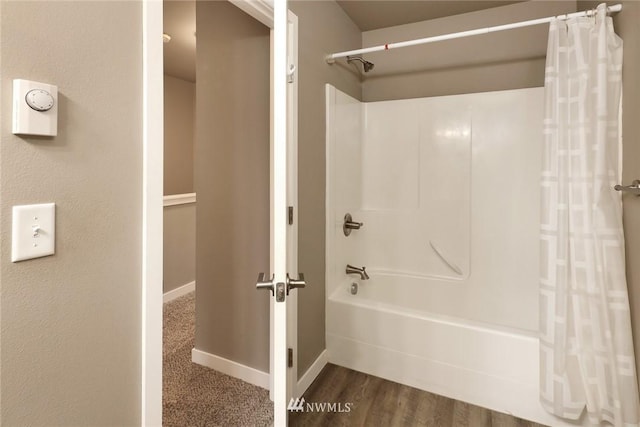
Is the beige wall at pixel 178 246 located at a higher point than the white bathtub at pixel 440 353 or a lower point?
higher

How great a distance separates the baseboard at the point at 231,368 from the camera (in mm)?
1939

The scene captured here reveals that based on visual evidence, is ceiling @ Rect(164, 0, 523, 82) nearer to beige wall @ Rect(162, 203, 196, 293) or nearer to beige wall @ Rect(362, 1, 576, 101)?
beige wall @ Rect(362, 1, 576, 101)

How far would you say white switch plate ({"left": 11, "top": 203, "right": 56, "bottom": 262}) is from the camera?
0.68 meters

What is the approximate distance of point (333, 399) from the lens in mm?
1812

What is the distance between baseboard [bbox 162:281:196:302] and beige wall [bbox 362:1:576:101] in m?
2.60

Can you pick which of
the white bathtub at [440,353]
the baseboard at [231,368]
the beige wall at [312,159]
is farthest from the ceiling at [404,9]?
the baseboard at [231,368]

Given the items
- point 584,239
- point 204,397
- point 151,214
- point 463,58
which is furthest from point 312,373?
point 463,58

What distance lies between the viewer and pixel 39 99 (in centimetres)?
69

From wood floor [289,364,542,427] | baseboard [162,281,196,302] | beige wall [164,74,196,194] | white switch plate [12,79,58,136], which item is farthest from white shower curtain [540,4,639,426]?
beige wall [164,74,196,194]

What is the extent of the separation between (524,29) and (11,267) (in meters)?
2.86

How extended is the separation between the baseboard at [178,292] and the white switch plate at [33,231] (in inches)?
106

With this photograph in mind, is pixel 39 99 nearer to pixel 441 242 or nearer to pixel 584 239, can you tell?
pixel 584 239

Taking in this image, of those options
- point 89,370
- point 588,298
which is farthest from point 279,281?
point 588,298

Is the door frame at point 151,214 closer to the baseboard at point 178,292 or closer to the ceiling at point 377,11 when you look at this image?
the ceiling at point 377,11
